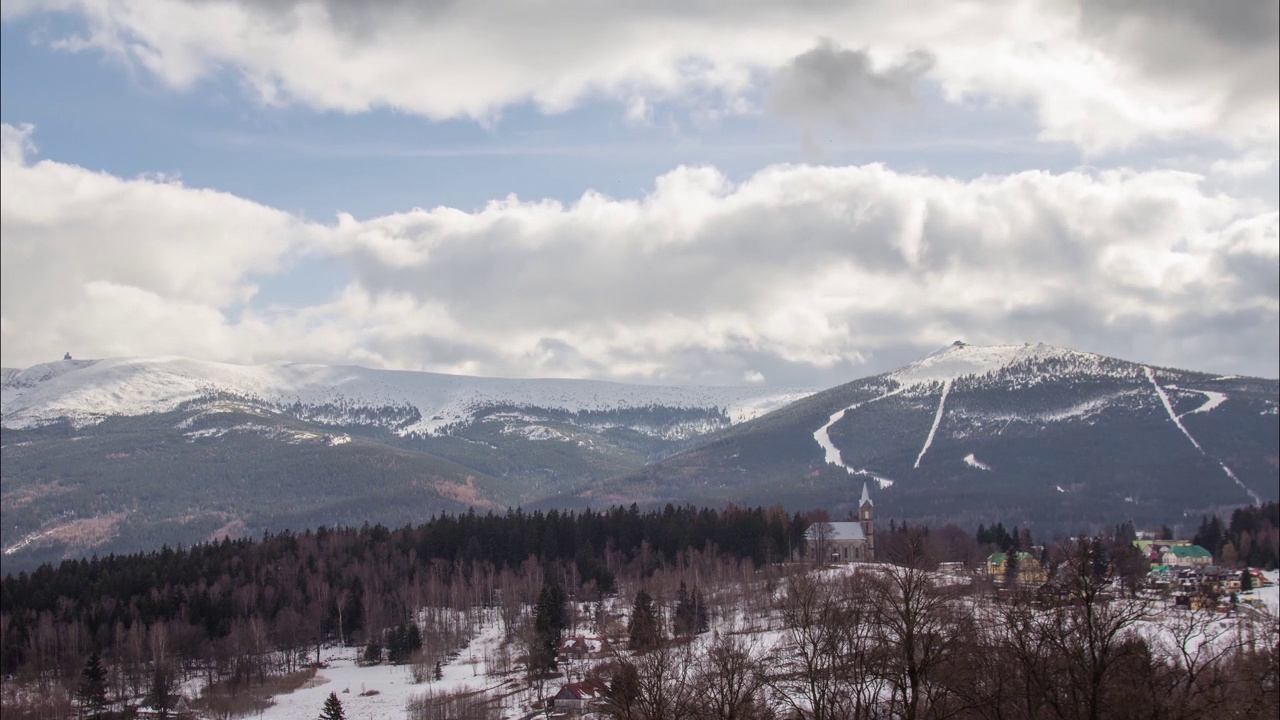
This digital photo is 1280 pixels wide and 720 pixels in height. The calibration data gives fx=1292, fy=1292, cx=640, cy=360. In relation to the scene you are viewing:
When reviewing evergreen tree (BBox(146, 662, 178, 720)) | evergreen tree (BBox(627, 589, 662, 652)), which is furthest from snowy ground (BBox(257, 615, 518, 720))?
evergreen tree (BBox(627, 589, 662, 652))

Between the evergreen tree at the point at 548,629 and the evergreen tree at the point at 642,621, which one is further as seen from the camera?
the evergreen tree at the point at 548,629

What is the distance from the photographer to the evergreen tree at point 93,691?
→ 124625 millimetres

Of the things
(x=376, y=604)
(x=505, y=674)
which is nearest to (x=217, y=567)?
(x=376, y=604)

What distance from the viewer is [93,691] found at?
124 meters

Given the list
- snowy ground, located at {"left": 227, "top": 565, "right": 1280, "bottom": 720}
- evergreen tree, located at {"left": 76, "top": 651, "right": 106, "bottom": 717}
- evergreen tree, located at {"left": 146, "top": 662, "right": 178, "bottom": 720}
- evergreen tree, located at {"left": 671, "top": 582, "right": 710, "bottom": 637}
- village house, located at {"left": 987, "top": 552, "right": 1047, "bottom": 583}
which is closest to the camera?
snowy ground, located at {"left": 227, "top": 565, "right": 1280, "bottom": 720}

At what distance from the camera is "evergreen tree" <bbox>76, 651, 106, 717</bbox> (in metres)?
125

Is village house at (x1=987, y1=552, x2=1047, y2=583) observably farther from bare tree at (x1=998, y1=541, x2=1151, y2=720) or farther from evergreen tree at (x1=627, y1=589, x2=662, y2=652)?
bare tree at (x1=998, y1=541, x2=1151, y2=720)

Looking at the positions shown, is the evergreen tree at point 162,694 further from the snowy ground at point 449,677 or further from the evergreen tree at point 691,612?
the evergreen tree at point 691,612

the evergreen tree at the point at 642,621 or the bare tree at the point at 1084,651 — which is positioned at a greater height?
the bare tree at the point at 1084,651

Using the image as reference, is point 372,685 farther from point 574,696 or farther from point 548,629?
point 574,696

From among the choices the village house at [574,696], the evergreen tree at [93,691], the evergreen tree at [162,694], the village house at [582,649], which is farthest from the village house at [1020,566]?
the evergreen tree at [93,691]

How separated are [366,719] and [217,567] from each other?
3029 inches

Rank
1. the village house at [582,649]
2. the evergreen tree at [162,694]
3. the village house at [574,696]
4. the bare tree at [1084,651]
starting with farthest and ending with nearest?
the village house at [582,649]
the evergreen tree at [162,694]
the village house at [574,696]
the bare tree at [1084,651]

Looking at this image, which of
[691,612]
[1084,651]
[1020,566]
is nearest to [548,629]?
[691,612]
